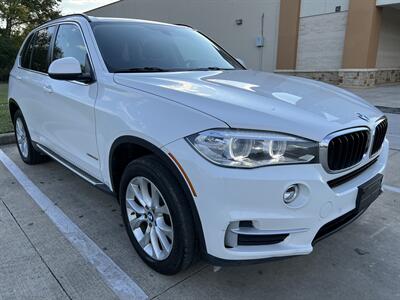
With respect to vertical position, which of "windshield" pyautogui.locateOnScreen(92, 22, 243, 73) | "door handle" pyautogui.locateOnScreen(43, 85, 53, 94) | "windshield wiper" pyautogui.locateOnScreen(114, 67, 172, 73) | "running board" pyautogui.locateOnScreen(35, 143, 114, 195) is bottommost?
"running board" pyautogui.locateOnScreen(35, 143, 114, 195)

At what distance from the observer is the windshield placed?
2.93 meters

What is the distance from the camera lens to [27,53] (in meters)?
4.56

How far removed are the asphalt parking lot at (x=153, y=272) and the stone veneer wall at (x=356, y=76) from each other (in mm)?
11646

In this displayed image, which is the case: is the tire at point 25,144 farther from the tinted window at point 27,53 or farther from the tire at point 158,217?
the tire at point 158,217

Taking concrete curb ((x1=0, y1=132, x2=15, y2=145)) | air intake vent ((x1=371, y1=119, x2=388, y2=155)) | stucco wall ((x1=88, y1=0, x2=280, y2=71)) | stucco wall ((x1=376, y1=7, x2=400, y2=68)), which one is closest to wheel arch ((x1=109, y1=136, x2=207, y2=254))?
air intake vent ((x1=371, y1=119, x2=388, y2=155))

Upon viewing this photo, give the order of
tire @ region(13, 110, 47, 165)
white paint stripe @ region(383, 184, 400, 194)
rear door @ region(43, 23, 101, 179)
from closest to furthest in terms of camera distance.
Answer: rear door @ region(43, 23, 101, 179) → white paint stripe @ region(383, 184, 400, 194) → tire @ region(13, 110, 47, 165)

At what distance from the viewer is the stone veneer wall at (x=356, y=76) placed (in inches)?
546

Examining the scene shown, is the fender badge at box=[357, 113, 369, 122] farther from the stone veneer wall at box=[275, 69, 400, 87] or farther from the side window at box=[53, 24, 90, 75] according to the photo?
the stone veneer wall at box=[275, 69, 400, 87]

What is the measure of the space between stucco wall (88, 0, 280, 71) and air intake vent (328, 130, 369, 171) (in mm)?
15491

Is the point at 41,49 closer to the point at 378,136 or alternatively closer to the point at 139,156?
the point at 139,156

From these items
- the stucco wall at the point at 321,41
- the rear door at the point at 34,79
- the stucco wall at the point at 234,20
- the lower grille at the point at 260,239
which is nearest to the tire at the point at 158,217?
the lower grille at the point at 260,239

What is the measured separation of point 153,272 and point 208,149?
1116mm

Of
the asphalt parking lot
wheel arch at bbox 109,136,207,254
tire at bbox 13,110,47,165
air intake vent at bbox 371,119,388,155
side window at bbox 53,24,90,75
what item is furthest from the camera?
tire at bbox 13,110,47,165

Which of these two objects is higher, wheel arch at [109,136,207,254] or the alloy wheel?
wheel arch at [109,136,207,254]
